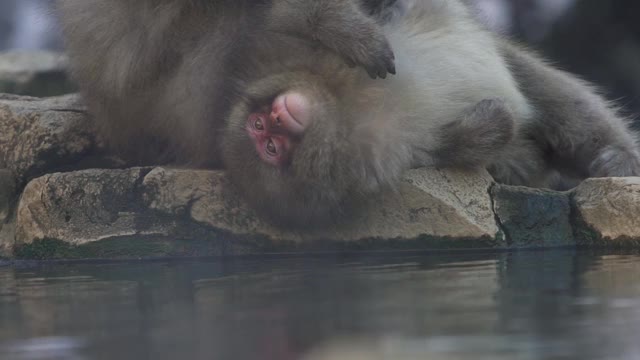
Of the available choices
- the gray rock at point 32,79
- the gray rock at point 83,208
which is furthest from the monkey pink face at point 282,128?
the gray rock at point 32,79

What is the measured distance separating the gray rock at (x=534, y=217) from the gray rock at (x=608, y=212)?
0.17ft

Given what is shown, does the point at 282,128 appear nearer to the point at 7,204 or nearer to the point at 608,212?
the point at 608,212

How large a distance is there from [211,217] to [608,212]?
1492 mm

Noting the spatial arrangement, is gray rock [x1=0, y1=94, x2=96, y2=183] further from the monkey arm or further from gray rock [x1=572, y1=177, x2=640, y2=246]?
gray rock [x1=572, y1=177, x2=640, y2=246]

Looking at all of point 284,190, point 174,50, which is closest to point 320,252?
point 284,190

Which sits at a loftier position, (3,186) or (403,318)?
(403,318)

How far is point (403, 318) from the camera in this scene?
2.23 metres

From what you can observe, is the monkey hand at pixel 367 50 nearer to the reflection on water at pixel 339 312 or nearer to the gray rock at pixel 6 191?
the reflection on water at pixel 339 312

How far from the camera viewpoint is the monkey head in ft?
13.0

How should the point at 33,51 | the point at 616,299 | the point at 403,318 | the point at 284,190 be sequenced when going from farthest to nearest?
the point at 33,51
the point at 284,190
the point at 616,299
the point at 403,318

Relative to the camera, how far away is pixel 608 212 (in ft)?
13.8

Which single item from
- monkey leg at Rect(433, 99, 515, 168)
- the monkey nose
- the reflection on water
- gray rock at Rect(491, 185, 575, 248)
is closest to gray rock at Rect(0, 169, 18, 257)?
the reflection on water

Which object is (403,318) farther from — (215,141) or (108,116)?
(108,116)

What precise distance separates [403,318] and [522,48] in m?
3.53
